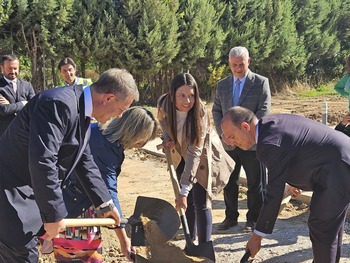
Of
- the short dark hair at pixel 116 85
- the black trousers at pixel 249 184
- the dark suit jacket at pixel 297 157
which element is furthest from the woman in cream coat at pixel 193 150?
the short dark hair at pixel 116 85

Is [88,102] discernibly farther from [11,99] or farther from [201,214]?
[11,99]

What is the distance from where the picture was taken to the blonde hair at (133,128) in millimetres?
2941

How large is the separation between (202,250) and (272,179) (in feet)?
3.54

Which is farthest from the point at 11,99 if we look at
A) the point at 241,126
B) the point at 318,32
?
the point at 318,32

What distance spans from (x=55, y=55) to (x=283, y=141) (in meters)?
12.0

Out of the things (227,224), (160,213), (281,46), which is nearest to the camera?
(160,213)

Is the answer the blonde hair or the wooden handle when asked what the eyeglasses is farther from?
the wooden handle

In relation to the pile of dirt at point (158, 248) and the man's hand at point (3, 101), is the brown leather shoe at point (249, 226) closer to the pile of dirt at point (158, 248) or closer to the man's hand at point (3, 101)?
the pile of dirt at point (158, 248)

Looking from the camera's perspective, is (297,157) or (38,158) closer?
(38,158)

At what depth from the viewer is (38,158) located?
2248 mm

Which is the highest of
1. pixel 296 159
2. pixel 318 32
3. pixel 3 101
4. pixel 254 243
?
pixel 296 159

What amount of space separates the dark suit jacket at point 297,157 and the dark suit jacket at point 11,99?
11.5 ft

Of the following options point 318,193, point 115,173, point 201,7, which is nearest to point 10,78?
point 115,173

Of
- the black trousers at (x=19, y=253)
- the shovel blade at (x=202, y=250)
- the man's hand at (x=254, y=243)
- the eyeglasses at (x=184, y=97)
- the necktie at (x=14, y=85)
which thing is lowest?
the shovel blade at (x=202, y=250)
